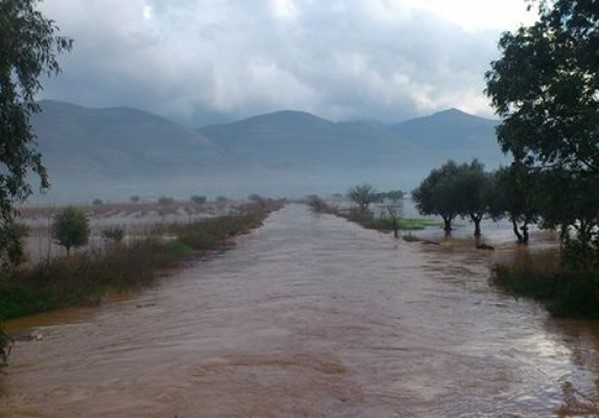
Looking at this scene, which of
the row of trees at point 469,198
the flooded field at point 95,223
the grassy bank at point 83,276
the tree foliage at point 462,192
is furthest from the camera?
the tree foliage at point 462,192

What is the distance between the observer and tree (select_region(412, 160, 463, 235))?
183ft

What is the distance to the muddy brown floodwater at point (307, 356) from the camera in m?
10.8

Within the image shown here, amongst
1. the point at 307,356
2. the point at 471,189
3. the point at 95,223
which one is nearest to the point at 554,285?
the point at 307,356

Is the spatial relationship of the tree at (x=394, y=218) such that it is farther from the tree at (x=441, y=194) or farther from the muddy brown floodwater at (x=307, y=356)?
the muddy brown floodwater at (x=307, y=356)

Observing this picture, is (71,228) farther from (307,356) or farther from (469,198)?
(469,198)

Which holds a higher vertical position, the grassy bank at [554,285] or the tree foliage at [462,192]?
the tree foliage at [462,192]

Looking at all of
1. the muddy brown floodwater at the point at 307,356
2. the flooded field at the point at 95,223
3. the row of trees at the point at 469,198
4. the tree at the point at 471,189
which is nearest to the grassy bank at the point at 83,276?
the muddy brown floodwater at the point at 307,356

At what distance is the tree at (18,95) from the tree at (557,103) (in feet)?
39.3

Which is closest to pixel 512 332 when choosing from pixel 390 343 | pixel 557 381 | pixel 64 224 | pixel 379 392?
pixel 390 343

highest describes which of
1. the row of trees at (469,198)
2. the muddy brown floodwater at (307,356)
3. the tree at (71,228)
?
the row of trees at (469,198)

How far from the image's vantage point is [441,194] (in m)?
56.3

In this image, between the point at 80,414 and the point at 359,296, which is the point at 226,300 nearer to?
the point at 359,296

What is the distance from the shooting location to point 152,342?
15906mm

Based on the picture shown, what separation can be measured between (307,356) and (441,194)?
4414cm
